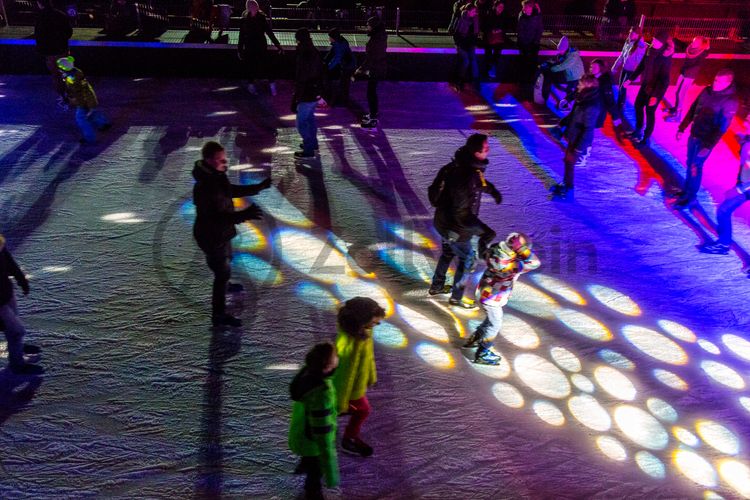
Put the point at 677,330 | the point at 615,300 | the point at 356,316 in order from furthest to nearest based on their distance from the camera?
the point at 615,300 → the point at 677,330 → the point at 356,316

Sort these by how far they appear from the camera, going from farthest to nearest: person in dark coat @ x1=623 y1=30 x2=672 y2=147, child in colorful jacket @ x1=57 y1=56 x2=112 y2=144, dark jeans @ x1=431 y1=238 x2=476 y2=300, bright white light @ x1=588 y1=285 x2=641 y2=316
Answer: person in dark coat @ x1=623 y1=30 x2=672 y2=147 → child in colorful jacket @ x1=57 y1=56 x2=112 y2=144 → bright white light @ x1=588 y1=285 x2=641 y2=316 → dark jeans @ x1=431 y1=238 x2=476 y2=300

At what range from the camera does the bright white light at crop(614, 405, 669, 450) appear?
4199 mm

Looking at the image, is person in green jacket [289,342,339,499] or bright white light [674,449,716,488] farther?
bright white light [674,449,716,488]

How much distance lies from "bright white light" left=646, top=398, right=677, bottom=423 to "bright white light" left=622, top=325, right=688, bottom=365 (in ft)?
1.82

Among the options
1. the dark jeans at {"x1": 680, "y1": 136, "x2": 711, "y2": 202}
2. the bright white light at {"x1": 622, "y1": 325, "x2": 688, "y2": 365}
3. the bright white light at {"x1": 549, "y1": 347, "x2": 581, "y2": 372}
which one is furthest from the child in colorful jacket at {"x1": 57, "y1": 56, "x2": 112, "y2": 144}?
the dark jeans at {"x1": 680, "y1": 136, "x2": 711, "y2": 202}

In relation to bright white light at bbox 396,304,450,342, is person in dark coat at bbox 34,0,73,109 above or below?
above

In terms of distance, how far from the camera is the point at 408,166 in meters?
8.52

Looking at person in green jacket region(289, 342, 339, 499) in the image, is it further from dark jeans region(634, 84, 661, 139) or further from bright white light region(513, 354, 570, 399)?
dark jeans region(634, 84, 661, 139)

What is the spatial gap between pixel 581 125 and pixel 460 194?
9.88 ft

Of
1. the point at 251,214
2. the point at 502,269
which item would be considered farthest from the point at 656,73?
the point at 251,214

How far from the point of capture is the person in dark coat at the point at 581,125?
22.9 ft

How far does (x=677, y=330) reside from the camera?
17.7 ft

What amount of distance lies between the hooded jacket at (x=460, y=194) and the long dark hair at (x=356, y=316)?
1863 mm

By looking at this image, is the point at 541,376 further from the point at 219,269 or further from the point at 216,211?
the point at 216,211
